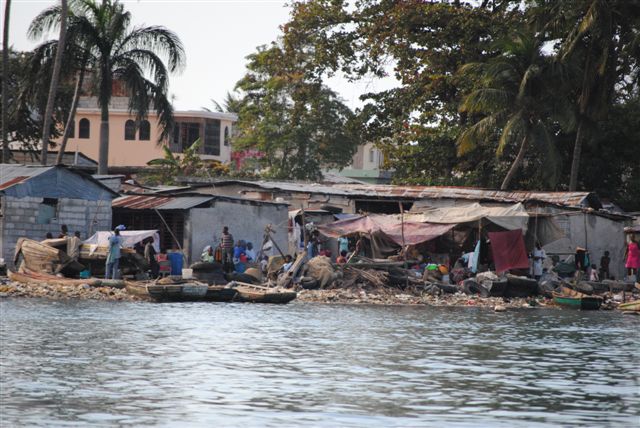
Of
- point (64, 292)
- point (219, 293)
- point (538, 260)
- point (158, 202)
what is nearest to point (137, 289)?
point (219, 293)

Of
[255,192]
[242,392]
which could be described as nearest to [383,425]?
[242,392]

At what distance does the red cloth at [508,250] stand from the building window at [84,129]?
38.2m

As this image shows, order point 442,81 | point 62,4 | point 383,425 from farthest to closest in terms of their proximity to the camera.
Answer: point 442,81
point 62,4
point 383,425

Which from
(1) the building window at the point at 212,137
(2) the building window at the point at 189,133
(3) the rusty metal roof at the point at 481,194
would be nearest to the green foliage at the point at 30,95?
(2) the building window at the point at 189,133

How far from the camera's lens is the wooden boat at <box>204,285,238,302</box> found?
3016 cm

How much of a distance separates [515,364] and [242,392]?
5946mm

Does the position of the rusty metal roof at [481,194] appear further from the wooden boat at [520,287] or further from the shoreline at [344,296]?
the shoreline at [344,296]

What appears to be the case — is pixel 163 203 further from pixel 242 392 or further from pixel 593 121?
pixel 242 392

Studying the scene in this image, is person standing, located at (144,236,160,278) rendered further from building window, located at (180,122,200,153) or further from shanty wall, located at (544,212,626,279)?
building window, located at (180,122,200,153)

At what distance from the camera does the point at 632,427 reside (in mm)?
14281

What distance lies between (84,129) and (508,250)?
127 feet

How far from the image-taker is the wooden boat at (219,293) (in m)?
30.2

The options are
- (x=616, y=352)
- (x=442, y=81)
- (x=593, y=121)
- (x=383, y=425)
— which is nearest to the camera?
(x=383, y=425)

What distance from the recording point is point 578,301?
31.8m
